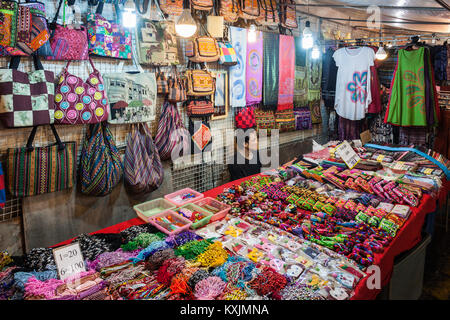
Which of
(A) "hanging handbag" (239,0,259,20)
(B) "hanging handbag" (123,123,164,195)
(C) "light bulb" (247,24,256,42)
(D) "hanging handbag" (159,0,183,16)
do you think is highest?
(A) "hanging handbag" (239,0,259,20)

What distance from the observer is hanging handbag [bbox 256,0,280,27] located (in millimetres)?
4527

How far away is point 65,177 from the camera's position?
2.79m

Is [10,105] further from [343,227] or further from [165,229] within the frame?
[343,227]

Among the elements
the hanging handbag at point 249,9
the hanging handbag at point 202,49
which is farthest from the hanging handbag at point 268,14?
the hanging handbag at point 202,49

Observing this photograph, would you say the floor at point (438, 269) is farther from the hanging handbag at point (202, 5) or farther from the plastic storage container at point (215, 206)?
the hanging handbag at point (202, 5)

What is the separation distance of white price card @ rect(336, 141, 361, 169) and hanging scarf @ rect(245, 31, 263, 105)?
1.61 meters

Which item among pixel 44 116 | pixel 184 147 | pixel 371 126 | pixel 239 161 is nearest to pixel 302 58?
pixel 371 126

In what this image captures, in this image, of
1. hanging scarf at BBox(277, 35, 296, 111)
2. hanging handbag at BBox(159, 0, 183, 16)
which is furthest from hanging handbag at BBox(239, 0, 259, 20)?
hanging handbag at BBox(159, 0, 183, 16)

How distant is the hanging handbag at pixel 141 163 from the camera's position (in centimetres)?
327

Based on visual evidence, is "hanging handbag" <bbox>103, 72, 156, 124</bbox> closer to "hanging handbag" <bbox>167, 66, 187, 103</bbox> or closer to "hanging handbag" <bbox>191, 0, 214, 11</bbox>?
"hanging handbag" <bbox>167, 66, 187, 103</bbox>

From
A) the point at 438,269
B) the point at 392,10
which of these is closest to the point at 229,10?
the point at 392,10

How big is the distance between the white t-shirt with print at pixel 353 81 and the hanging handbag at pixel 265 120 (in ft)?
4.74

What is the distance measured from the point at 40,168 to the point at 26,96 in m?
0.60

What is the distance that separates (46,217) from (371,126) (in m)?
5.22
